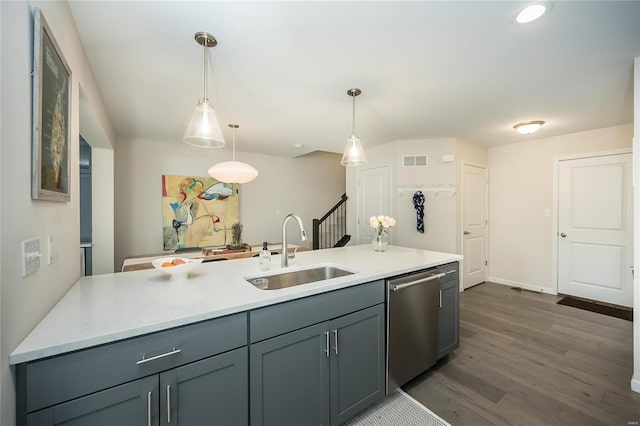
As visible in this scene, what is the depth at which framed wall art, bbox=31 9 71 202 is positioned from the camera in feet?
3.18

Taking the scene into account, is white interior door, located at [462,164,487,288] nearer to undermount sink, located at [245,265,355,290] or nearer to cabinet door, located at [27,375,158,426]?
undermount sink, located at [245,265,355,290]

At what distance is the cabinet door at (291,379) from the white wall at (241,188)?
3.89 meters

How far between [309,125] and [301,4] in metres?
2.12

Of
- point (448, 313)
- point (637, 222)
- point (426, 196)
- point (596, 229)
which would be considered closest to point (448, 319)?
point (448, 313)

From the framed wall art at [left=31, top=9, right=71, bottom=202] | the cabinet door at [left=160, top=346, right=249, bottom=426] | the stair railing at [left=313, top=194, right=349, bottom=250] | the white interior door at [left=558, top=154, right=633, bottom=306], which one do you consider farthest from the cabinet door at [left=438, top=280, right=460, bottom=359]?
the stair railing at [left=313, top=194, right=349, bottom=250]

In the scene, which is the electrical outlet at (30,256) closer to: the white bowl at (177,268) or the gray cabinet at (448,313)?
the white bowl at (177,268)

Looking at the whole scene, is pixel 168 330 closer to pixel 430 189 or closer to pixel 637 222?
pixel 637 222

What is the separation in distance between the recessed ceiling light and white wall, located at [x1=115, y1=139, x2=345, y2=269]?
4.47 m

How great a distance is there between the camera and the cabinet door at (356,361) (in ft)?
5.09

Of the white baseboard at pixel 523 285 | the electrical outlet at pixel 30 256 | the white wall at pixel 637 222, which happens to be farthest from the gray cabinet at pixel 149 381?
the white baseboard at pixel 523 285

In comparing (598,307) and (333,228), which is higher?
(333,228)

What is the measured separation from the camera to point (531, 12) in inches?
58.7

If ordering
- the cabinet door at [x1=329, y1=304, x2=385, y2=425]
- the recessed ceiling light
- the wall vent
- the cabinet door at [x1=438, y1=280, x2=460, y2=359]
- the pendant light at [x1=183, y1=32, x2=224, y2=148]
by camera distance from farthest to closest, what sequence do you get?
the wall vent
the cabinet door at [x1=438, y1=280, x2=460, y2=359]
the pendant light at [x1=183, y1=32, x2=224, y2=148]
the cabinet door at [x1=329, y1=304, x2=385, y2=425]
the recessed ceiling light

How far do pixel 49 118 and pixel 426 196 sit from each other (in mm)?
4262
